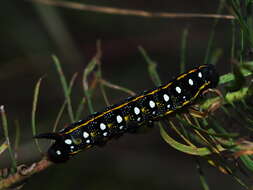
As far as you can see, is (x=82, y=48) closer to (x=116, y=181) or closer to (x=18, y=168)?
(x=116, y=181)

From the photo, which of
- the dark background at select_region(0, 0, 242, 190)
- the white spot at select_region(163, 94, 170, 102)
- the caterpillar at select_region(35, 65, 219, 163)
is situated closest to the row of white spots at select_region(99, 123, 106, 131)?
the caterpillar at select_region(35, 65, 219, 163)

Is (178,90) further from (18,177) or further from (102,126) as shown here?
(18,177)

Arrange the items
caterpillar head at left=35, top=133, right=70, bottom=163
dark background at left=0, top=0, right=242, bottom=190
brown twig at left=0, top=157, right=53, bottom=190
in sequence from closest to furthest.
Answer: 1. brown twig at left=0, top=157, right=53, bottom=190
2. caterpillar head at left=35, top=133, right=70, bottom=163
3. dark background at left=0, top=0, right=242, bottom=190

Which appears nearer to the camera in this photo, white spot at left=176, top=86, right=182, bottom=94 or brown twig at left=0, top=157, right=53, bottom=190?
brown twig at left=0, top=157, right=53, bottom=190

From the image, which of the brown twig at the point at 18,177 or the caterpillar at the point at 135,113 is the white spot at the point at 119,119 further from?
the brown twig at the point at 18,177

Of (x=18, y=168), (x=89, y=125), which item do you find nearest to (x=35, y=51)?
(x=89, y=125)

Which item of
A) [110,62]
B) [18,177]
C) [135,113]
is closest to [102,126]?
[135,113]

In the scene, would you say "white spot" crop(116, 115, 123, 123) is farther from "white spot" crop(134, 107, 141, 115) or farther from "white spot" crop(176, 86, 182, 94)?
"white spot" crop(176, 86, 182, 94)
